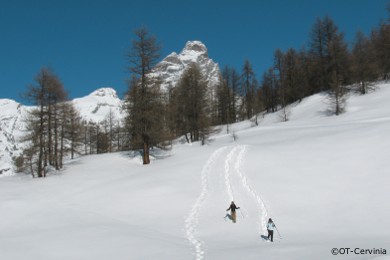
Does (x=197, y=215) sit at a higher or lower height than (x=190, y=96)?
lower

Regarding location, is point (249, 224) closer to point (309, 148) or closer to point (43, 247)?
point (43, 247)

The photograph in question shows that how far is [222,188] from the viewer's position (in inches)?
830

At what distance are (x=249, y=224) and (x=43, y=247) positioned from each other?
30.5 feet

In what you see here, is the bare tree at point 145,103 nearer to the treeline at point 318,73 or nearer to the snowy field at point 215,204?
the snowy field at point 215,204

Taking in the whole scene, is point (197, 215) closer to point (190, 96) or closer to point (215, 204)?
point (215, 204)

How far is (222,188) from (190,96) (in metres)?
24.7

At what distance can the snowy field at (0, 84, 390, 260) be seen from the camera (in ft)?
38.6

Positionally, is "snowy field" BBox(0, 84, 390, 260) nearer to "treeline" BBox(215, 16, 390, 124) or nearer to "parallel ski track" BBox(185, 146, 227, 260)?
"parallel ski track" BBox(185, 146, 227, 260)

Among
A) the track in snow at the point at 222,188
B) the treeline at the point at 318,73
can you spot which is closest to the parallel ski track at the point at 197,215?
the track in snow at the point at 222,188

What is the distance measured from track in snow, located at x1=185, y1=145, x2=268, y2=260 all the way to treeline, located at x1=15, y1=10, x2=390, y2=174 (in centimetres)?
551

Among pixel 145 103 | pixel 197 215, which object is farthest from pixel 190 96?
pixel 197 215

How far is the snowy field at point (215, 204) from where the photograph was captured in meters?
11.8

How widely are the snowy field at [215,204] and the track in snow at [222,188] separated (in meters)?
0.06

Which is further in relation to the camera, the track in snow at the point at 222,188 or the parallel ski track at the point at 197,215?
the track in snow at the point at 222,188
